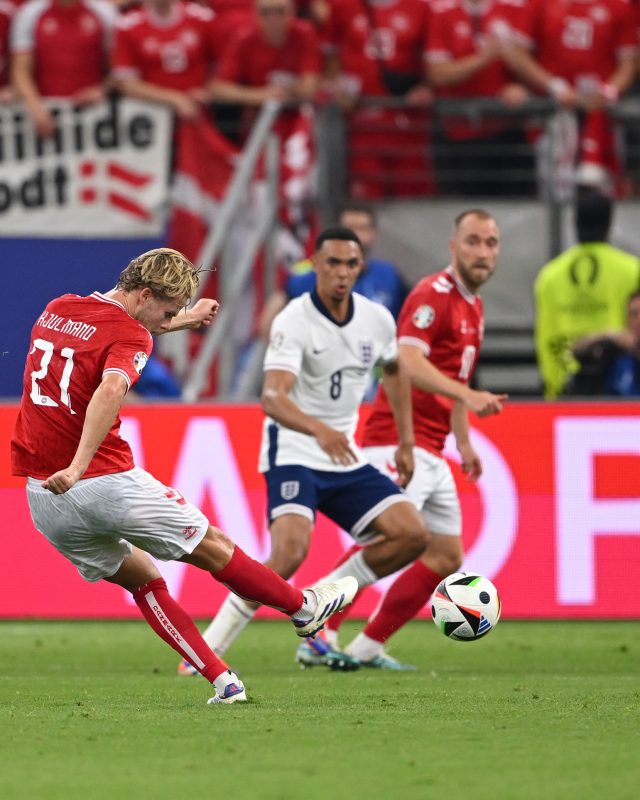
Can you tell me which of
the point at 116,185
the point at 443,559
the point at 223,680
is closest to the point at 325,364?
the point at 443,559

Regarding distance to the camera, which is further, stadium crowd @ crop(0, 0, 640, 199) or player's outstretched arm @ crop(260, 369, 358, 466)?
stadium crowd @ crop(0, 0, 640, 199)

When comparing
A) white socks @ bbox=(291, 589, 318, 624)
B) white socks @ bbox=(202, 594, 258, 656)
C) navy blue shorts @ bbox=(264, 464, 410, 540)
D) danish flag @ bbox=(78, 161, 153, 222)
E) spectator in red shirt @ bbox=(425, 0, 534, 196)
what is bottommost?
white socks @ bbox=(202, 594, 258, 656)

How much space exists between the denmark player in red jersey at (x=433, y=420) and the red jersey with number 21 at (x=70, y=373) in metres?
2.58

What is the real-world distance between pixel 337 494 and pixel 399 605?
30.5 inches

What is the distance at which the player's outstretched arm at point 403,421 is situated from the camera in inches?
355

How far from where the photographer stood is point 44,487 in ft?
21.8

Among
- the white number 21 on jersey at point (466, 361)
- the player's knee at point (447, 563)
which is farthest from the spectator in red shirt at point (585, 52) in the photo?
the player's knee at point (447, 563)

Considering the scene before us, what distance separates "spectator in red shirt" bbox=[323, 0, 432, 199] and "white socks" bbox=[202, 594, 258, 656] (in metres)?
5.70

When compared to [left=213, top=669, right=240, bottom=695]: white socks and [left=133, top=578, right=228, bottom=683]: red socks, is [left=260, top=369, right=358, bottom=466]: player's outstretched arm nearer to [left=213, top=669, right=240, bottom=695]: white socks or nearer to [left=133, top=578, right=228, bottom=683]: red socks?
[left=133, top=578, right=228, bottom=683]: red socks

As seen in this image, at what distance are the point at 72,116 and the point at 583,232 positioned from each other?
4.21 m

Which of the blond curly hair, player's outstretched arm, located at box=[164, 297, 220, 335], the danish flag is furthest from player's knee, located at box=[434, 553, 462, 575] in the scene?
the danish flag

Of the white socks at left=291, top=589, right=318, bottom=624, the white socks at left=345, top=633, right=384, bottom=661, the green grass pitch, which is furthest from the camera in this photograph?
the white socks at left=345, top=633, right=384, bottom=661

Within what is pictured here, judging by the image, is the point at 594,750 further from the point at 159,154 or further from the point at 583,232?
the point at 159,154

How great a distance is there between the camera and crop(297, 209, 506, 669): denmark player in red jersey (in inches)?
362
